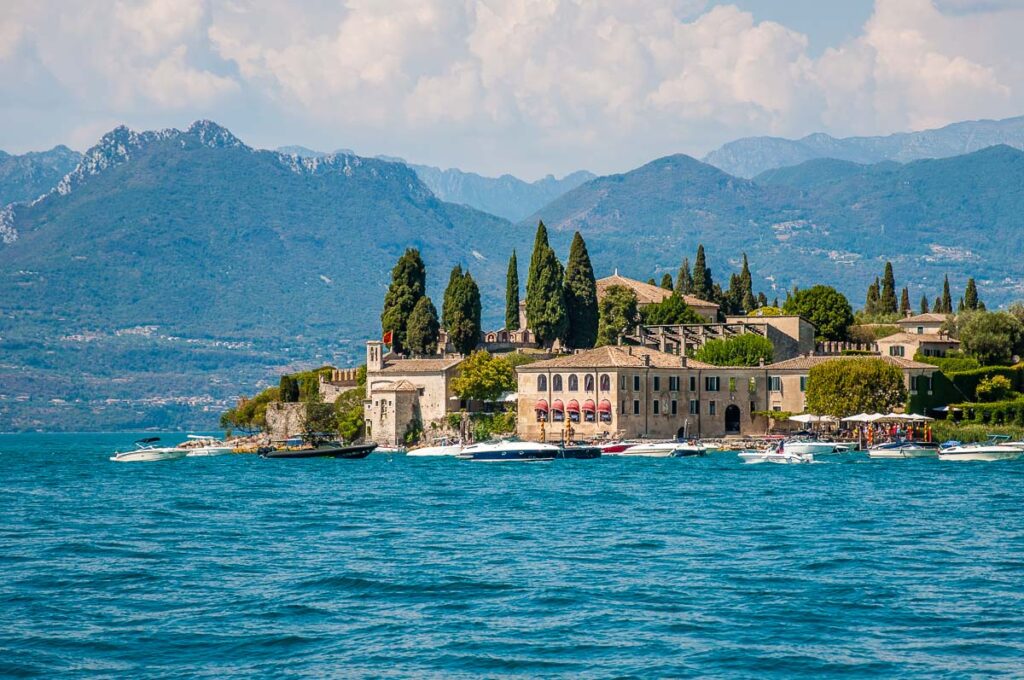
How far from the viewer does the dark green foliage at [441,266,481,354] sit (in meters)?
121

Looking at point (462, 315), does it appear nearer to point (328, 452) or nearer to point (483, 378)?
point (483, 378)

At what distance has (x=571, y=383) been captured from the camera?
107 metres

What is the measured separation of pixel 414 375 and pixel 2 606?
3066 inches

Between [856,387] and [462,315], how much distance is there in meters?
30.7

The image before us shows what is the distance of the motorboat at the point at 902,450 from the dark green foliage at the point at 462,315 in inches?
1369

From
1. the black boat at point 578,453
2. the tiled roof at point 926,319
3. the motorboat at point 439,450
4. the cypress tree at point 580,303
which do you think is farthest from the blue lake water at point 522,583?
the tiled roof at point 926,319

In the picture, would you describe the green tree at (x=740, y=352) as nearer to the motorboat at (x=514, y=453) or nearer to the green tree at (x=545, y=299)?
the green tree at (x=545, y=299)

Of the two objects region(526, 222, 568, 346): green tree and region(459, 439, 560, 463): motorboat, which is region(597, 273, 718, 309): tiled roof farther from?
region(459, 439, 560, 463): motorboat

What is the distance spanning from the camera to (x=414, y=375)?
114125mm

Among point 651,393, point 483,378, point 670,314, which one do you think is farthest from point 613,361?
point 670,314

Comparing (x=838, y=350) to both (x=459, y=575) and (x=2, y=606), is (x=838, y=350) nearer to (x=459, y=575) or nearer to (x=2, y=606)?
(x=459, y=575)

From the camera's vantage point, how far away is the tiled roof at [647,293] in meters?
132

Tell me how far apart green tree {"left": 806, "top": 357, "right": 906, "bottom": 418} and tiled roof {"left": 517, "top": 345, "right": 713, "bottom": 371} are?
896cm

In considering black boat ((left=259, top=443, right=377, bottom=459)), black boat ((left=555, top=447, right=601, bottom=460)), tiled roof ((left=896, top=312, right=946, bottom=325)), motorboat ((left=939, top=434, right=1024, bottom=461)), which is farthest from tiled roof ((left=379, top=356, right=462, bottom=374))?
tiled roof ((left=896, top=312, right=946, bottom=325))
